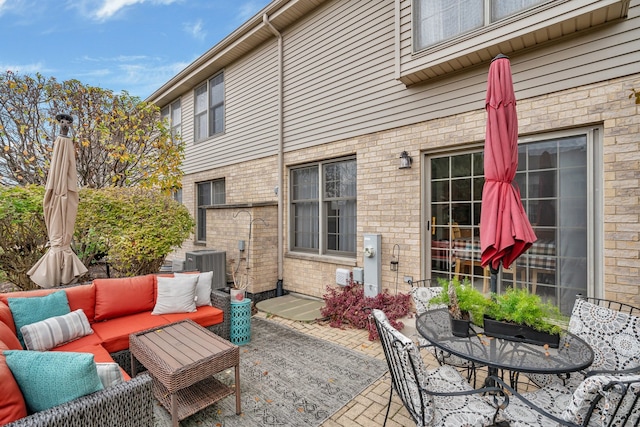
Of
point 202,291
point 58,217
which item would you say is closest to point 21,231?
point 58,217

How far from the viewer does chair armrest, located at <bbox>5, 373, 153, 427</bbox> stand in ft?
5.66

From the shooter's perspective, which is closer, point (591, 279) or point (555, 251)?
point (591, 279)

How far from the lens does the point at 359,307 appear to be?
16.8 ft

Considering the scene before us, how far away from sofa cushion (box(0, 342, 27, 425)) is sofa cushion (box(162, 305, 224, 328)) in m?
2.06

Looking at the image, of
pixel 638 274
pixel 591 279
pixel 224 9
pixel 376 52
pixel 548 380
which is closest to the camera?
pixel 548 380

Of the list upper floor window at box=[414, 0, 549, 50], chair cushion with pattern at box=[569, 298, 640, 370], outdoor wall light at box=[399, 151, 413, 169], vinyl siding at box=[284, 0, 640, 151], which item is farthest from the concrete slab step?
upper floor window at box=[414, 0, 549, 50]

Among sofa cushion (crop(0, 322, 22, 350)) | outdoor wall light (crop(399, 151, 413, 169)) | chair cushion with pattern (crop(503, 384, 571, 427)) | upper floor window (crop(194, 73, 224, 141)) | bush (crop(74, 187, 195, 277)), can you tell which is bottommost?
chair cushion with pattern (crop(503, 384, 571, 427))

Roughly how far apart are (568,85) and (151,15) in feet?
55.8

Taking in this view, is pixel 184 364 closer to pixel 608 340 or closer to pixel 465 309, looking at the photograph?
pixel 465 309

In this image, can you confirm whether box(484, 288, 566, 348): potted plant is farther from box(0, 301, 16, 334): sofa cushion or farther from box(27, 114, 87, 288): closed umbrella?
box(27, 114, 87, 288): closed umbrella

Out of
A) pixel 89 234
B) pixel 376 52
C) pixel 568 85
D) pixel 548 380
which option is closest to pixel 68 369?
pixel 548 380

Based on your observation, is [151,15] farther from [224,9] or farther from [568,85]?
→ [568,85]

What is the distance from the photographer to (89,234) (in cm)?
569

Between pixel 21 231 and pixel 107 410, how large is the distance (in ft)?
16.5
